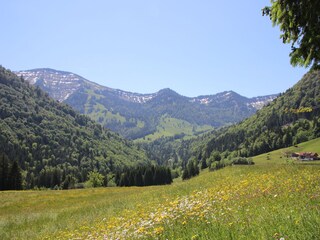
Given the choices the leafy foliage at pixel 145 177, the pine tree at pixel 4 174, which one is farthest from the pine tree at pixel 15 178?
the leafy foliage at pixel 145 177

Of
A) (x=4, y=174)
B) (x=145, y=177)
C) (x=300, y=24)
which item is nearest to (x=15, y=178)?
(x=4, y=174)

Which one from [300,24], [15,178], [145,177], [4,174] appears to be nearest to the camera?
[300,24]

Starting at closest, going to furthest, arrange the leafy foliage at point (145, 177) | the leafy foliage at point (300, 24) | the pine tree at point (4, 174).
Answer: the leafy foliage at point (300, 24) < the pine tree at point (4, 174) < the leafy foliage at point (145, 177)

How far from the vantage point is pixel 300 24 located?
33.1ft

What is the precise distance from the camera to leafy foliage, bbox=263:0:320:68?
9.41m

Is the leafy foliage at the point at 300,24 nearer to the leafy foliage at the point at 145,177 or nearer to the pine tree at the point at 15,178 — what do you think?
the pine tree at the point at 15,178

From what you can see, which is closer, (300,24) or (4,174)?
(300,24)

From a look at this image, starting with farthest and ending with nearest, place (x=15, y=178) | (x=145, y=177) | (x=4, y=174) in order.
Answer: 1. (x=145, y=177)
2. (x=15, y=178)
3. (x=4, y=174)

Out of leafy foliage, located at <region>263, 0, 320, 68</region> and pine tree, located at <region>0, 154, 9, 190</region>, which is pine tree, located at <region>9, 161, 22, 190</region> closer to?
pine tree, located at <region>0, 154, 9, 190</region>

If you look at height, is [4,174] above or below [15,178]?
above

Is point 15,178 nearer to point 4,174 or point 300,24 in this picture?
point 4,174

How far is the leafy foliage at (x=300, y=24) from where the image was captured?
30.9ft

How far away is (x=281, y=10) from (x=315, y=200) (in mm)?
6184

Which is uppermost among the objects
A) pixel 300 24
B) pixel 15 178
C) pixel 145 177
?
pixel 300 24
